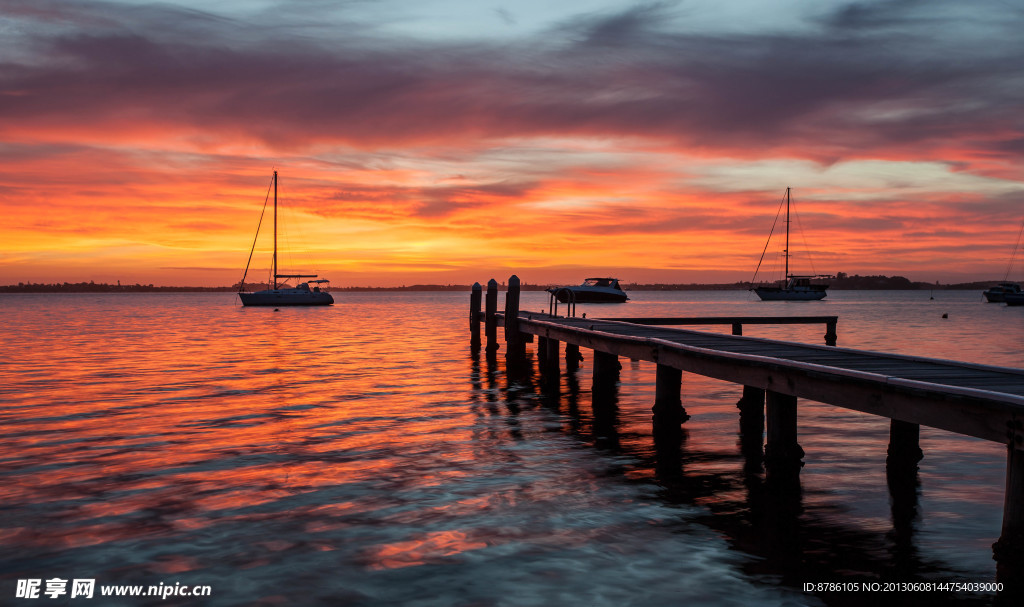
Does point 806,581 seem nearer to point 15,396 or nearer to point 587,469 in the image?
point 587,469

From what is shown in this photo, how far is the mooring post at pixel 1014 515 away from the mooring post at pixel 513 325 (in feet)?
57.9

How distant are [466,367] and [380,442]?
1263 cm

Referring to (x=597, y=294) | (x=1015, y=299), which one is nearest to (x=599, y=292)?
(x=597, y=294)

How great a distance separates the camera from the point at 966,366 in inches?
372

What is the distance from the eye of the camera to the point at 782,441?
1002 cm

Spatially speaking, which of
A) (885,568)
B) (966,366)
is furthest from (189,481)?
(966,366)

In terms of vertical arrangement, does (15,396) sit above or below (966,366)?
below

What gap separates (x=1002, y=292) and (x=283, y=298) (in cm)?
9538

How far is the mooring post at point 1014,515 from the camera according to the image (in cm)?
611

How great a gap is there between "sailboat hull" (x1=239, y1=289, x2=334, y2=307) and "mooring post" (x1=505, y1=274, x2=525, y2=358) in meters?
57.9

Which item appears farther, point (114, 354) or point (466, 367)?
point (114, 354)

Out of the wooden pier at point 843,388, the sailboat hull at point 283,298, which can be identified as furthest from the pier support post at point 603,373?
the sailboat hull at point 283,298

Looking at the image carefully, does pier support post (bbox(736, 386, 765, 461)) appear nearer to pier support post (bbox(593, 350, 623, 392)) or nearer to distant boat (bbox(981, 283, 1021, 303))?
pier support post (bbox(593, 350, 623, 392))

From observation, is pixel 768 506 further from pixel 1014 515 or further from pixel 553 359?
pixel 553 359
